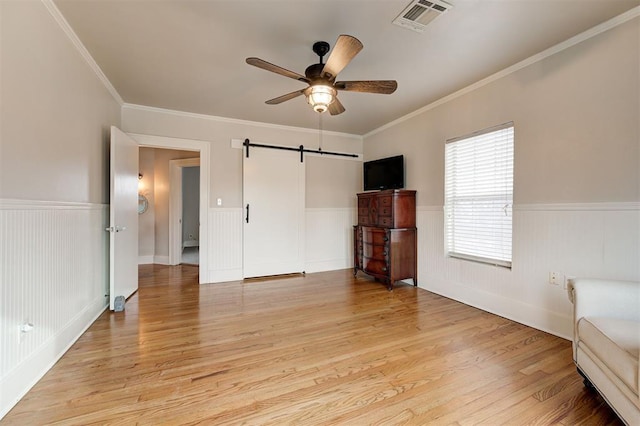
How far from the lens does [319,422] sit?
4.60 ft

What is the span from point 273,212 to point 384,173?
1848mm

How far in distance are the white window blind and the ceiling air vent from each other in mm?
1411

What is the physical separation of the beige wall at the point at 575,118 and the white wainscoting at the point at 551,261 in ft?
0.41

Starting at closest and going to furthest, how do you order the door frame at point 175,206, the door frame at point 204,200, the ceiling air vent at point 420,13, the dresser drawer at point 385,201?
the ceiling air vent at point 420,13 → the dresser drawer at point 385,201 → the door frame at point 204,200 → the door frame at point 175,206

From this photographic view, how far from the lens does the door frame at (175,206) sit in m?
5.47

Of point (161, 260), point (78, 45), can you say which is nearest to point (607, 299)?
point (78, 45)

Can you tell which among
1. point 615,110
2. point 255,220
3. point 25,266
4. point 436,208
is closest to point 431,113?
point 436,208

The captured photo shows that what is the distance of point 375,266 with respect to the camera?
402 cm

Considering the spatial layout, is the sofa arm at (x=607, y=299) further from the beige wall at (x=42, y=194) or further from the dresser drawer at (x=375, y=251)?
the beige wall at (x=42, y=194)

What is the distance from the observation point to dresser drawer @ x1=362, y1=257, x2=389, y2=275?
3843mm

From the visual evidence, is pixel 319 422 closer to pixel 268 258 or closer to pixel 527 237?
pixel 527 237

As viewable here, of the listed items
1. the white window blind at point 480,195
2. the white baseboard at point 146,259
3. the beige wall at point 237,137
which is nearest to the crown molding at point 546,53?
the white window blind at point 480,195

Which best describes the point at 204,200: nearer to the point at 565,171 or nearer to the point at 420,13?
the point at 420,13

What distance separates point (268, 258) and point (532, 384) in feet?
11.4
